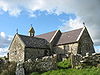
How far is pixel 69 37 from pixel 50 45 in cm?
561

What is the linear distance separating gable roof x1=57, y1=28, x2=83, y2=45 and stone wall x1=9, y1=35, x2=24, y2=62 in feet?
34.3

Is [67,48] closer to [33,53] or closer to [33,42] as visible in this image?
[33,53]

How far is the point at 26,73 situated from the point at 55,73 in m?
4.35

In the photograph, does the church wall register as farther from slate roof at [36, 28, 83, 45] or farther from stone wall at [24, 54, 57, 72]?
stone wall at [24, 54, 57, 72]

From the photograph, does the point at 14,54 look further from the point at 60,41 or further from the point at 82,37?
the point at 82,37

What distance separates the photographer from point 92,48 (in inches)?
1801

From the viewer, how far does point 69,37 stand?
4509 cm

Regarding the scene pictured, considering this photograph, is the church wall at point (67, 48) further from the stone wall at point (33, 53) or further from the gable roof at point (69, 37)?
the stone wall at point (33, 53)

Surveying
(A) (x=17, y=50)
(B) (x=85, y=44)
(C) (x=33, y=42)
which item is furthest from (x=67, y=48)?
(A) (x=17, y=50)

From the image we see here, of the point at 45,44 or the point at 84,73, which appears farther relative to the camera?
the point at 45,44

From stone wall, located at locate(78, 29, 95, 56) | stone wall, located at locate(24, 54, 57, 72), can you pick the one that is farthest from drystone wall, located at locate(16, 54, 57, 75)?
stone wall, located at locate(78, 29, 95, 56)

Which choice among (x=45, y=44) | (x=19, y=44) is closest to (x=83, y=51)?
(x=45, y=44)

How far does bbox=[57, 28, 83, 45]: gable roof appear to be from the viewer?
142 ft

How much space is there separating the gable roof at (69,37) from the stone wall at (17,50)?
10.4 meters
